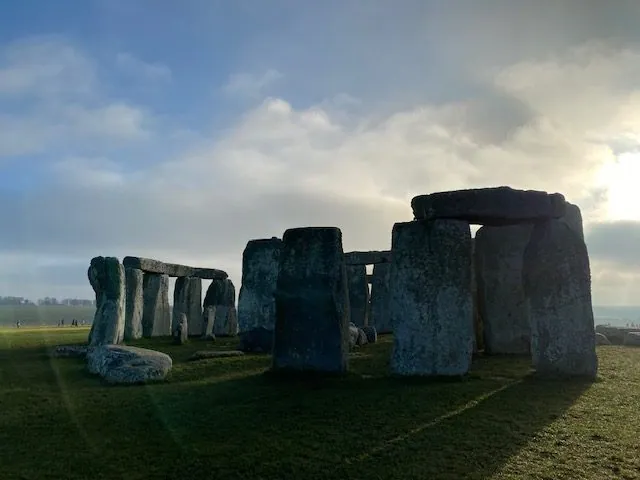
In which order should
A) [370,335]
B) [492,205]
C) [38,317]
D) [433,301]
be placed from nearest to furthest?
[433,301]
[492,205]
[370,335]
[38,317]

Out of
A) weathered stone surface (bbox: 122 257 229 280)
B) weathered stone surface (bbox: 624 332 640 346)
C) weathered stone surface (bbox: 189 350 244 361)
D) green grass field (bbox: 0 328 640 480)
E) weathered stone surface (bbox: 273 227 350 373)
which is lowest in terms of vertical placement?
green grass field (bbox: 0 328 640 480)

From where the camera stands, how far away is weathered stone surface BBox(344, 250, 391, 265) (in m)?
22.6

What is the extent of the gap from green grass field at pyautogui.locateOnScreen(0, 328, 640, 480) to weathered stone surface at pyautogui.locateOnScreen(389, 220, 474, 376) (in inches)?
21.9

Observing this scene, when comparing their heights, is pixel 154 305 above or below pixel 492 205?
below

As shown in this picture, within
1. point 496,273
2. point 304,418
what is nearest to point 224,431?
point 304,418

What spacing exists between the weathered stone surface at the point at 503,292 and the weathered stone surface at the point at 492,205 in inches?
121

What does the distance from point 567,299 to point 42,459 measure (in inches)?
328

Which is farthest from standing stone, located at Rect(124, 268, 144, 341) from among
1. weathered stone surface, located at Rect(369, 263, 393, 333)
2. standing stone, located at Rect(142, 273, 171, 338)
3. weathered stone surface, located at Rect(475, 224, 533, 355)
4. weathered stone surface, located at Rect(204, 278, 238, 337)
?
weathered stone surface, located at Rect(475, 224, 533, 355)

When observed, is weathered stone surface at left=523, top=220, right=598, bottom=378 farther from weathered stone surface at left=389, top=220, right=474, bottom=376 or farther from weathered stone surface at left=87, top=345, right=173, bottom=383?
weathered stone surface at left=87, top=345, right=173, bottom=383

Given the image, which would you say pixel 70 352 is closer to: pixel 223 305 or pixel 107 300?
pixel 107 300

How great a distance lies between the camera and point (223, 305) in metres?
23.4

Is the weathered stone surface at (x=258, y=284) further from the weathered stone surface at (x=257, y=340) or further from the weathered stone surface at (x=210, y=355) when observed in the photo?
the weathered stone surface at (x=210, y=355)

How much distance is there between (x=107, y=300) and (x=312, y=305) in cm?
744

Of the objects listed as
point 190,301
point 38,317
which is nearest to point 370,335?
point 190,301
